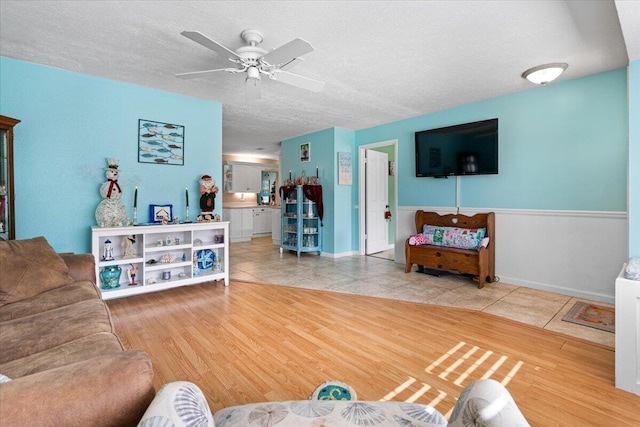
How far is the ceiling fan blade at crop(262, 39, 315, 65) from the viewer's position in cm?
207

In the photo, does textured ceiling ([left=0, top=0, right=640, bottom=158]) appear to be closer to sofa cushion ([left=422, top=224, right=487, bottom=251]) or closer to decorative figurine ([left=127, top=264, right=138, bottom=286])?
sofa cushion ([left=422, top=224, right=487, bottom=251])

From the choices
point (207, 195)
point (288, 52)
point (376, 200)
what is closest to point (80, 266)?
point (207, 195)

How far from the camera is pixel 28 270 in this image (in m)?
2.09

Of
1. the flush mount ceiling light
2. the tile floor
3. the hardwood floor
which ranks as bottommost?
the hardwood floor

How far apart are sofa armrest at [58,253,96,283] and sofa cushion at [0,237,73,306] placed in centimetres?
10

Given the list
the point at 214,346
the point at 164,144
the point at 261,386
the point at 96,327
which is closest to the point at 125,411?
the point at 96,327

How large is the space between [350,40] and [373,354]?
2500 millimetres

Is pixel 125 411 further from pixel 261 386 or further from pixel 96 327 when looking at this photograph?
pixel 261 386

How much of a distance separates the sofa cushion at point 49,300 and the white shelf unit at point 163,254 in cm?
117

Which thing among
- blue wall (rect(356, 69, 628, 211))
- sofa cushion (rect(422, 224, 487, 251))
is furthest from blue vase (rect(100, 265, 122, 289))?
blue wall (rect(356, 69, 628, 211))

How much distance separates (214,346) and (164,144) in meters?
2.66

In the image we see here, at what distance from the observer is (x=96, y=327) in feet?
5.11

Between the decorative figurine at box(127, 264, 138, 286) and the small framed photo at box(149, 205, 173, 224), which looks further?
the small framed photo at box(149, 205, 173, 224)

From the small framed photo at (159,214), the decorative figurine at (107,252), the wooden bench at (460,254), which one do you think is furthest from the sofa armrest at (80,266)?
the wooden bench at (460,254)
